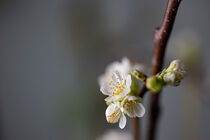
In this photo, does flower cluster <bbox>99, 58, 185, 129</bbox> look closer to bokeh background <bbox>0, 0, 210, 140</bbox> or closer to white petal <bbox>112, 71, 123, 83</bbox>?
white petal <bbox>112, 71, 123, 83</bbox>

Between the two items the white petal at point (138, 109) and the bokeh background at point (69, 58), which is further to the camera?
the bokeh background at point (69, 58)

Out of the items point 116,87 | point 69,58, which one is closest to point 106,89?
point 116,87

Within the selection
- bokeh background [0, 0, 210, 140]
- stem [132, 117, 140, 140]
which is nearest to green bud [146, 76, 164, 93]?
stem [132, 117, 140, 140]

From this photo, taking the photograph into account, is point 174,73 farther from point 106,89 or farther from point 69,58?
point 69,58

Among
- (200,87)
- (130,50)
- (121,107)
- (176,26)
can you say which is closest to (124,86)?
(121,107)

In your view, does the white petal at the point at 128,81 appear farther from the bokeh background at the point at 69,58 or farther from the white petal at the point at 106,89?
the bokeh background at the point at 69,58

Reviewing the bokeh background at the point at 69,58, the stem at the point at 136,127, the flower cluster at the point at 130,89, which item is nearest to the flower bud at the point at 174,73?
the flower cluster at the point at 130,89

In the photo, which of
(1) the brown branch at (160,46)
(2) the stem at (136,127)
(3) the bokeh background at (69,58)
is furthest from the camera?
(3) the bokeh background at (69,58)
